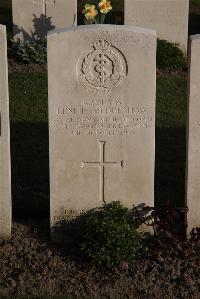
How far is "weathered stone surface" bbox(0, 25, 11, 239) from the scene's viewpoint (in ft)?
19.5

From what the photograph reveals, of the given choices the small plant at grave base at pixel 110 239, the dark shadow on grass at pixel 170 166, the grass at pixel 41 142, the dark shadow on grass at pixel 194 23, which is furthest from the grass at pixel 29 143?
the dark shadow on grass at pixel 194 23

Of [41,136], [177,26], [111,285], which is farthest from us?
[177,26]

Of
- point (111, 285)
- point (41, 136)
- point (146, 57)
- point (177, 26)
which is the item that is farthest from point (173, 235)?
point (177, 26)

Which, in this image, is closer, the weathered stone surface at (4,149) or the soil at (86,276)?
the soil at (86,276)

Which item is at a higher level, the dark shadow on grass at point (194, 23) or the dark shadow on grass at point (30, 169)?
the dark shadow on grass at point (194, 23)

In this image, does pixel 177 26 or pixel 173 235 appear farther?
pixel 177 26

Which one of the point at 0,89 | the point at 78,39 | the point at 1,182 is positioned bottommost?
the point at 1,182

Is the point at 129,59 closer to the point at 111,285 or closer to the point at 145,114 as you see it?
the point at 145,114

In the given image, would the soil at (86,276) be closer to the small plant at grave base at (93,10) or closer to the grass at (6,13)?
the small plant at grave base at (93,10)

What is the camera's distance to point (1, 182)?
6305 millimetres

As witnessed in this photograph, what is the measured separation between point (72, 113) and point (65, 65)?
438mm

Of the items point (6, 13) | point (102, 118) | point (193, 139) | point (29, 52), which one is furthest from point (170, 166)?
point (6, 13)

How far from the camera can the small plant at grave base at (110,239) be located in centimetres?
592

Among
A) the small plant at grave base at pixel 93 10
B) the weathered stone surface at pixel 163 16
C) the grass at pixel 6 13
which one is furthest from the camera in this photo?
the grass at pixel 6 13
